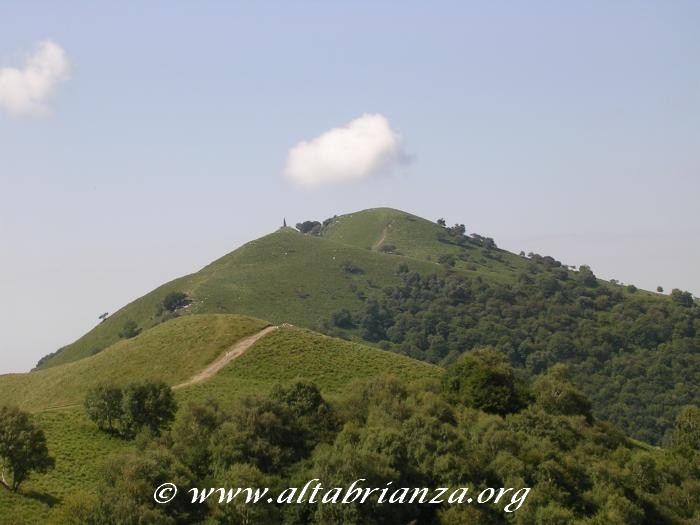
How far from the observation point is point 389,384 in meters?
66.1

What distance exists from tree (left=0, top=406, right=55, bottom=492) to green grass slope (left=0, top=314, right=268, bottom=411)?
100 feet

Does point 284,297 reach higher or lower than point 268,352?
higher

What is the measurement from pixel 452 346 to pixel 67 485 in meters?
A: 124

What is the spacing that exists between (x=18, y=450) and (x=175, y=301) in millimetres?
120904

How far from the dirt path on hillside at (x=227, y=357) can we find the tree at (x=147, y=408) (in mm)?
13563

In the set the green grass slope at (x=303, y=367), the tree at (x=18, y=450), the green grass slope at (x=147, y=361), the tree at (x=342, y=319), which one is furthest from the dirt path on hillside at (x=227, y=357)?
the tree at (x=342, y=319)

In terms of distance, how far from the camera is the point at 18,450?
167ft

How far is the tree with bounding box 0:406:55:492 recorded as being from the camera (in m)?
51.0

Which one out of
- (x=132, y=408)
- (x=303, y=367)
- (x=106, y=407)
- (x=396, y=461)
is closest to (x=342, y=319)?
(x=303, y=367)

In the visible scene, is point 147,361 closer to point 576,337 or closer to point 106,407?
point 106,407

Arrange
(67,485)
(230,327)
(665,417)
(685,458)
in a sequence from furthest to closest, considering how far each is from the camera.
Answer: (665,417), (230,327), (685,458), (67,485)

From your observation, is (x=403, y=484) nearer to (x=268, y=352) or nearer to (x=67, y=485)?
(x=67, y=485)

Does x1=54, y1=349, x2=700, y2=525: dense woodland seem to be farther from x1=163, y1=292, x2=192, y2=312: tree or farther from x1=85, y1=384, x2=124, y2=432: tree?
x1=163, y1=292, x2=192, y2=312: tree

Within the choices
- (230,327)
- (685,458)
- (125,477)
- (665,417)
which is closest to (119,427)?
(125,477)
